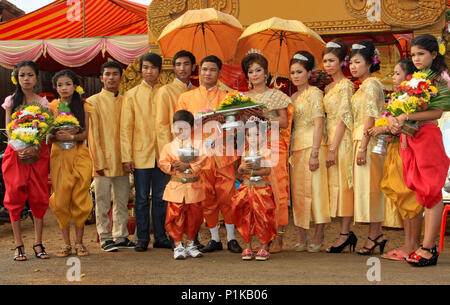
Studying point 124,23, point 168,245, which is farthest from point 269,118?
point 124,23

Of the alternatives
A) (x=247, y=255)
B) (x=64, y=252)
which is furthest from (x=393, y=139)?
(x=64, y=252)

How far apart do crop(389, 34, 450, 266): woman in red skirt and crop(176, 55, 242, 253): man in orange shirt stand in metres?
1.44

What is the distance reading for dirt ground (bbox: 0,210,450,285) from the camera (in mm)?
3389

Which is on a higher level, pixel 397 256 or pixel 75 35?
pixel 75 35

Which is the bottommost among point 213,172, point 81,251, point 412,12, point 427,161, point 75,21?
point 81,251

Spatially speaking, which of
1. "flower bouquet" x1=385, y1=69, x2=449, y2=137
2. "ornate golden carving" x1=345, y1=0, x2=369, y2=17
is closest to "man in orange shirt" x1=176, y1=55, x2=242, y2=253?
"flower bouquet" x1=385, y1=69, x2=449, y2=137

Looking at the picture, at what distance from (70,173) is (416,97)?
2.95 metres

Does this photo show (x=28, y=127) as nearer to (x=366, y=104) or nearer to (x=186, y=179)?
(x=186, y=179)

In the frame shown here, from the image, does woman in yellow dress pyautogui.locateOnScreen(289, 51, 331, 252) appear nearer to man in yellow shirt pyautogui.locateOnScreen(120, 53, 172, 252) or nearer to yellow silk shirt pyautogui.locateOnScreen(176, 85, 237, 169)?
yellow silk shirt pyautogui.locateOnScreen(176, 85, 237, 169)

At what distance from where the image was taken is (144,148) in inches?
189

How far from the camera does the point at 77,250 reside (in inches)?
179

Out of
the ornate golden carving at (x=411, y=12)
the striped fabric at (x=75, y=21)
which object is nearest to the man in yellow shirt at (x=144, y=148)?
the ornate golden carving at (x=411, y=12)

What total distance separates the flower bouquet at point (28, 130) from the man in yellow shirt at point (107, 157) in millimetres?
594

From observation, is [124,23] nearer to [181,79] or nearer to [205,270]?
[181,79]
